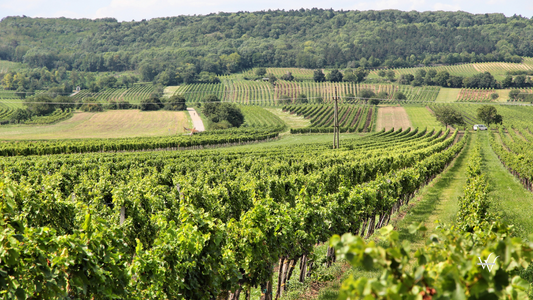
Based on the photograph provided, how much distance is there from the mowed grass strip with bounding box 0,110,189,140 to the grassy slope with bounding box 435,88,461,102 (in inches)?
3740

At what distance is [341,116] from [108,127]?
62.9 metres

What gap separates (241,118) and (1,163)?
75.7 metres

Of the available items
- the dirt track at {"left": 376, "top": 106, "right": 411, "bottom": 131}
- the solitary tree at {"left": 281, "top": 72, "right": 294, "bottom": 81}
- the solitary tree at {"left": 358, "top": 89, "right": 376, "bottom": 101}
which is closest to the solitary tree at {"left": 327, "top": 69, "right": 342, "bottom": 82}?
the solitary tree at {"left": 281, "top": 72, "right": 294, "bottom": 81}

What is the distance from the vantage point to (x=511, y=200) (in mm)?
22484

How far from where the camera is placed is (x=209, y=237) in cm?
709

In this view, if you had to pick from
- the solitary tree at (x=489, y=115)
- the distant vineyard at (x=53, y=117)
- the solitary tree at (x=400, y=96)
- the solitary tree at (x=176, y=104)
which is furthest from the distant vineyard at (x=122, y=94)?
the solitary tree at (x=489, y=115)

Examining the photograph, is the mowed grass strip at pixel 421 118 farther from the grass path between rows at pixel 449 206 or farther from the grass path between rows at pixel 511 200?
the grass path between rows at pixel 449 206

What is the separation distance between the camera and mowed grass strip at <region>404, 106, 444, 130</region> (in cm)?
9569

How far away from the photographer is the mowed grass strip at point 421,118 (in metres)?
95.7

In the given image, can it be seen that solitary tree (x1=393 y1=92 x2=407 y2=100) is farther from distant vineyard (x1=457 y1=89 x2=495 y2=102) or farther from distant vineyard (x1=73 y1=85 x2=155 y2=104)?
distant vineyard (x1=73 y1=85 x2=155 y2=104)

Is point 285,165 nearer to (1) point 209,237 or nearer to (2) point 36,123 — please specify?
(1) point 209,237

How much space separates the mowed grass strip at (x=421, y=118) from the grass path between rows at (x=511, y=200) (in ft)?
191

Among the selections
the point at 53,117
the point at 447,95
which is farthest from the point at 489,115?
the point at 53,117

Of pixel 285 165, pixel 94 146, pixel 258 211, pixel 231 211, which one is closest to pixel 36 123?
pixel 94 146
